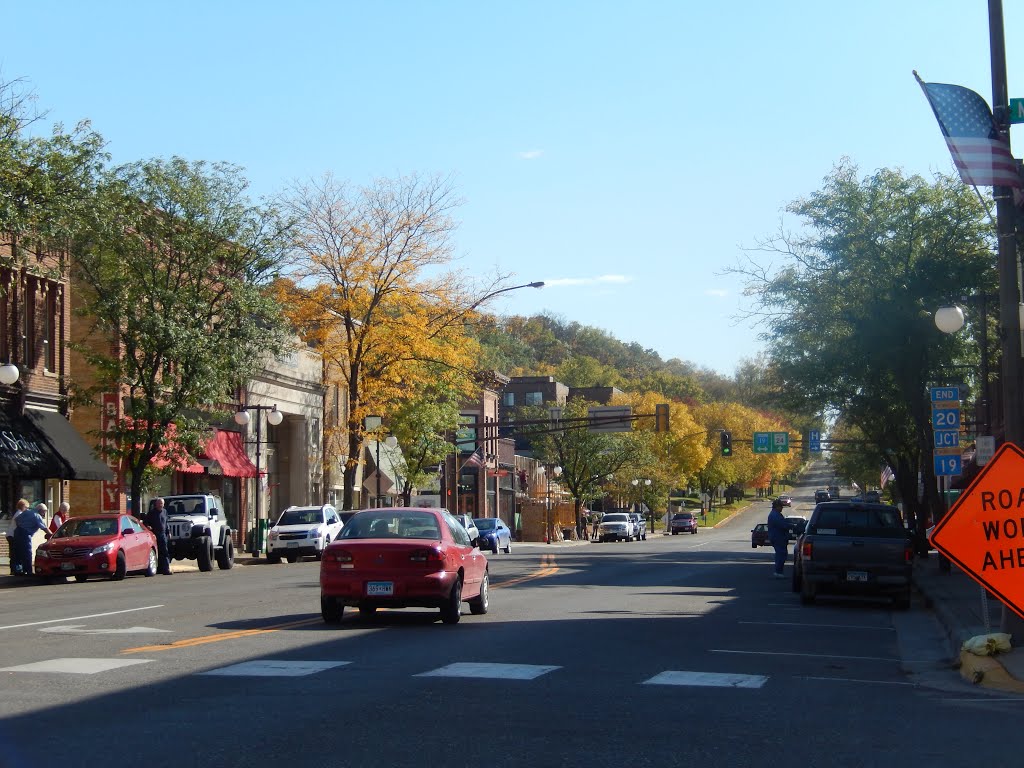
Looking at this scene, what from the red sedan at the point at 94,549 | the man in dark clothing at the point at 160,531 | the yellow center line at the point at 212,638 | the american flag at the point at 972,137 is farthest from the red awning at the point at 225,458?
the american flag at the point at 972,137

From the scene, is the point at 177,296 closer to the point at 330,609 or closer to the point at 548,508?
the point at 330,609

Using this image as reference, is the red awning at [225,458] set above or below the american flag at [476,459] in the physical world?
below

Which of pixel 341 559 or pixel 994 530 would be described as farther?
pixel 341 559

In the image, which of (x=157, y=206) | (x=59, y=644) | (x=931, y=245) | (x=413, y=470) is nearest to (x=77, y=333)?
(x=157, y=206)

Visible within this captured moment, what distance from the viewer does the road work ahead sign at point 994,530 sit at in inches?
449

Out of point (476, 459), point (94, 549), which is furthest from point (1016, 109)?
point (476, 459)

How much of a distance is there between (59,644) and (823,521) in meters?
13.7

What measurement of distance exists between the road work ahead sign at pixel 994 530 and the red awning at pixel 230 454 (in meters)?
38.4

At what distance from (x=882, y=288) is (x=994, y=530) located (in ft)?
92.4

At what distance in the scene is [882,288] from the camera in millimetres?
38781

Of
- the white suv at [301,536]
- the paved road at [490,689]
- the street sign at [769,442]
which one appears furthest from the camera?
the street sign at [769,442]

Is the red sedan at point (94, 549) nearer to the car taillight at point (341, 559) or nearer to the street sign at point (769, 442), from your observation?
the car taillight at point (341, 559)

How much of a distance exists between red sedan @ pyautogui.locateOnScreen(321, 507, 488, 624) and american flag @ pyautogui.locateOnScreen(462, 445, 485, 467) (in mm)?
57901

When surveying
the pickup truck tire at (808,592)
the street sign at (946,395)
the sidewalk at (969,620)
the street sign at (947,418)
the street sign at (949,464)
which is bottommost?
the sidewalk at (969,620)
